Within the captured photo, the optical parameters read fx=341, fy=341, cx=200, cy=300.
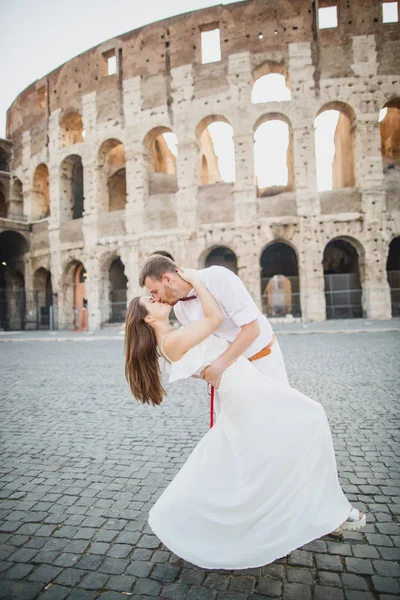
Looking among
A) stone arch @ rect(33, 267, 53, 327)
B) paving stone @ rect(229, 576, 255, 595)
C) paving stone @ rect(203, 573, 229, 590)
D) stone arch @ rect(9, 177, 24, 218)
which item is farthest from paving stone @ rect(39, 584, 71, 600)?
stone arch @ rect(9, 177, 24, 218)

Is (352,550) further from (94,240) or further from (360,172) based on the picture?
(94,240)

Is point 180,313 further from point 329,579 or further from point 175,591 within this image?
point 329,579

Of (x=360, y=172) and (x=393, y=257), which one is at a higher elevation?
(x=360, y=172)

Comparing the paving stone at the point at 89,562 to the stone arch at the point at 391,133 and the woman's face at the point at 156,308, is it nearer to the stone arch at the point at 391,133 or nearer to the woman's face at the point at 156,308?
the woman's face at the point at 156,308

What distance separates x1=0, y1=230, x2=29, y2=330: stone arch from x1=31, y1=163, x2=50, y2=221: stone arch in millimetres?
1914

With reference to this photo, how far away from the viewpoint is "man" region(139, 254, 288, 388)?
5.88 feet

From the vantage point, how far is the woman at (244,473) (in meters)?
1.64

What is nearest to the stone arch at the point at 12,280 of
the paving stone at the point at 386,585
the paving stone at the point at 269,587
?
the paving stone at the point at 269,587

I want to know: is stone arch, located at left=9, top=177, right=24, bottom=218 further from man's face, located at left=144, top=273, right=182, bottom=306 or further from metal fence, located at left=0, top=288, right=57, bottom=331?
man's face, located at left=144, top=273, right=182, bottom=306

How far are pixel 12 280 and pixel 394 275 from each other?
23.5 meters

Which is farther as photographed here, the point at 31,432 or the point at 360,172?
the point at 360,172

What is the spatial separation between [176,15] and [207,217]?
10329 mm

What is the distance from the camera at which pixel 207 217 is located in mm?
16344

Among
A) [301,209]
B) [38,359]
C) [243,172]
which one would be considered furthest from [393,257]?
[38,359]
